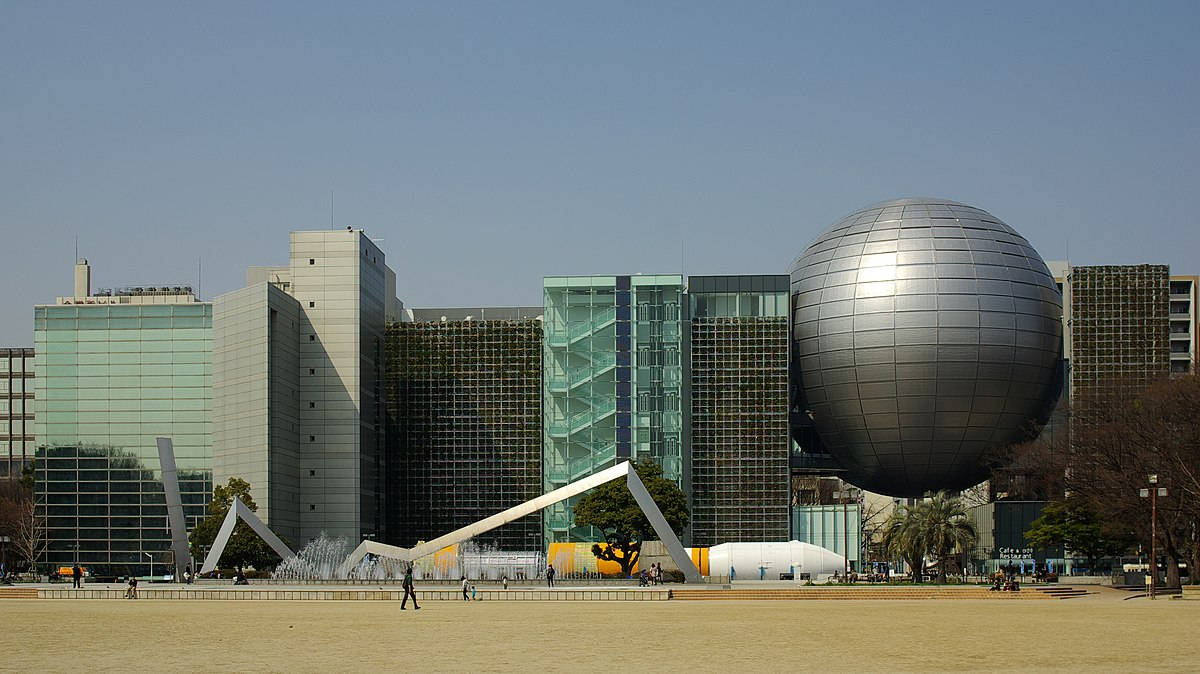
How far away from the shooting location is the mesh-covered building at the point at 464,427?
94.2 metres

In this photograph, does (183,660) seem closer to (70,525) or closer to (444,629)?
(444,629)

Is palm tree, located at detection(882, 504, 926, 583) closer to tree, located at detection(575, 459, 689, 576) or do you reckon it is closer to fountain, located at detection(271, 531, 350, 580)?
tree, located at detection(575, 459, 689, 576)

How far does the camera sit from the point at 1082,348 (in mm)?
94688

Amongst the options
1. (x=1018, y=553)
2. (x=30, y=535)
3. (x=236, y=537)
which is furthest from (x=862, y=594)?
(x=30, y=535)

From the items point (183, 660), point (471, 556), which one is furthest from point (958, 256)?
point (183, 660)

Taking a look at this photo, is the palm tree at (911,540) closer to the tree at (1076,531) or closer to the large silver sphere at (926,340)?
the tree at (1076,531)

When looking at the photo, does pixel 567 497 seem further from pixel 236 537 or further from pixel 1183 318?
pixel 1183 318

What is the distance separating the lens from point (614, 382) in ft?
301

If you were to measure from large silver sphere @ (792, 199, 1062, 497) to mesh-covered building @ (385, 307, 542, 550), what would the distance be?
1744cm

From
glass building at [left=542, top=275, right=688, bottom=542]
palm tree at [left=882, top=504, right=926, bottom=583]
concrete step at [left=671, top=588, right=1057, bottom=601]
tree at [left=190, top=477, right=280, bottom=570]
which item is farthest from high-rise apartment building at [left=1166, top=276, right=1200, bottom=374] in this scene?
tree at [left=190, top=477, right=280, bottom=570]

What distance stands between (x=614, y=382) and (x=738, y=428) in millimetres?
7891

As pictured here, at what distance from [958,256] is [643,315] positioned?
1916 cm

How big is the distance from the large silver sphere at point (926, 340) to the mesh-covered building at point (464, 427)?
17440mm

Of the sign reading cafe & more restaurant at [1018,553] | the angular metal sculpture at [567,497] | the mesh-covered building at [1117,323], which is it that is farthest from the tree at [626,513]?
the mesh-covered building at [1117,323]
